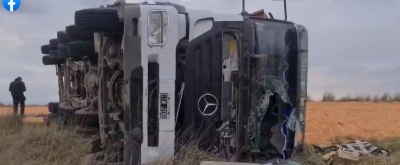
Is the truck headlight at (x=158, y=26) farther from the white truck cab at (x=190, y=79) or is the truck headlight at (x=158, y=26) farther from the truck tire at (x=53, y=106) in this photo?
the truck tire at (x=53, y=106)

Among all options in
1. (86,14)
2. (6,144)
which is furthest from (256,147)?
(6,144)

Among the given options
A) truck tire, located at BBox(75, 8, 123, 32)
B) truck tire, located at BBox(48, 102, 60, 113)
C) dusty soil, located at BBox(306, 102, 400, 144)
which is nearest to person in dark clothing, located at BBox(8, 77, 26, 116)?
truck tire, located at BBox(48, 102, 60, 113)

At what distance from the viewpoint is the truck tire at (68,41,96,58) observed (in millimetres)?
9220

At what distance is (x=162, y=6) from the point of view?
7.23 meters

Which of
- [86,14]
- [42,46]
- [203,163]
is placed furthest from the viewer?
[42,46]

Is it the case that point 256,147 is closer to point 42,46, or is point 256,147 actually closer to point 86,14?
point 86,14

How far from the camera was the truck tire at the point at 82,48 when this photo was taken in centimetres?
922

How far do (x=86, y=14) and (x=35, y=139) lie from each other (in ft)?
6.72

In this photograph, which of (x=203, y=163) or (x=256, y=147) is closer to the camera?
(x=203, y=163)

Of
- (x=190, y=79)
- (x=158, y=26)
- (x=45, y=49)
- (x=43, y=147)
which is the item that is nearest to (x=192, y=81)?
(x=190, y=79)

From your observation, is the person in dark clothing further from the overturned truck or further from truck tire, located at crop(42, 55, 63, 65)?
the overturned truck

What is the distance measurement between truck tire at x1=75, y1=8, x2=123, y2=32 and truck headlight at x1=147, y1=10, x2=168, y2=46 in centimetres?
54

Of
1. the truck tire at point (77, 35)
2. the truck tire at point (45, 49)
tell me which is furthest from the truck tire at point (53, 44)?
the truck tire at point (77, 35)

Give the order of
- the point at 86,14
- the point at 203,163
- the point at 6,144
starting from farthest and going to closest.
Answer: the point at 6,144 < the point at 86,14 < the point at 203,163
